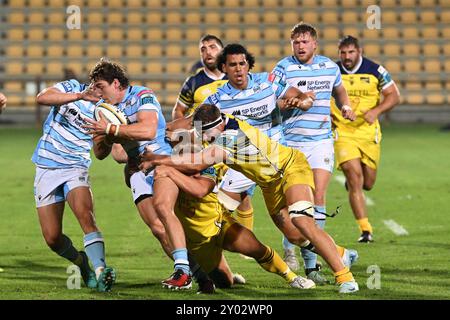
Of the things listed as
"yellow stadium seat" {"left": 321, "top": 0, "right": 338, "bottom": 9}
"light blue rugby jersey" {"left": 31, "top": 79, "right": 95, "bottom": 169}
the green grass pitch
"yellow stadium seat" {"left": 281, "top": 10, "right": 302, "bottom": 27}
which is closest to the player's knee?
the green grass pitch

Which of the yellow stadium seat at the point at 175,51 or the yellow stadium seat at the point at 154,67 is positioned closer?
the yellow stadium seat at the point at 154,67

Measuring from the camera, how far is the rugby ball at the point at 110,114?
8211 mm

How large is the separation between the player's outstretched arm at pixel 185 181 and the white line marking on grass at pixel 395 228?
177 inches

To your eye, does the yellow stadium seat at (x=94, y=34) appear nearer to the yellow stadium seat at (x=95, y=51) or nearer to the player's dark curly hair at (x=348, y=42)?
the yellow stadium seat at (x=95, y=51)

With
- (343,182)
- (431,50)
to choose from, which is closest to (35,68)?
(431,50)

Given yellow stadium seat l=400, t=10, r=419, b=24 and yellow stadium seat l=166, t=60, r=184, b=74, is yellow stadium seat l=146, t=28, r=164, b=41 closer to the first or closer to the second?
yellow stadium seat l=166, t=60, r=184, b=74

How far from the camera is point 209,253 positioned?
27.9 ft

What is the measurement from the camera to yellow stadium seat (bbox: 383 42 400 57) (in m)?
34.4

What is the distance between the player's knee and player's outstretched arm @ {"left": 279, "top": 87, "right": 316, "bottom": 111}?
1.29 metres

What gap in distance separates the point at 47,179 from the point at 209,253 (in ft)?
4.74

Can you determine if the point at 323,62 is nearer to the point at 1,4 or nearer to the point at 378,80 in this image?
the point at 378,80

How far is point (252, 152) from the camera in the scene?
27.0 feet

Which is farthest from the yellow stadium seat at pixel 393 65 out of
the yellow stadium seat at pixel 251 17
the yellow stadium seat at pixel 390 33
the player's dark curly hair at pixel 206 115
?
the player's dark curly hair at pixel 206 115
